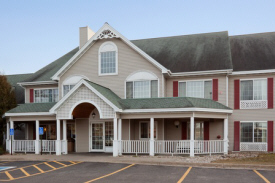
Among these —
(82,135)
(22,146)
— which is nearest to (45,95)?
(22,146)

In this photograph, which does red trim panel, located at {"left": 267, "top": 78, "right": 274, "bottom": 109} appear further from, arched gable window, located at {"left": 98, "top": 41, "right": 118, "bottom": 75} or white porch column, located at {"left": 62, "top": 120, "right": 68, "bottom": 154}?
white porch column, located at {"left": 62, "top": 120, "right": 68, "bottom": 154}

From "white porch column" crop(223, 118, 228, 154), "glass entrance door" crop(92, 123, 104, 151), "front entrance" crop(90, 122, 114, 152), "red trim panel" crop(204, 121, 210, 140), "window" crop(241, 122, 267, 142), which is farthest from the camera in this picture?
"glass entrance door" crop(92, 123, 104, 151)

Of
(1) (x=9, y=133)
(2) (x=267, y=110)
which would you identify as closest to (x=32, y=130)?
Answer: (1) (x=9, y=133)

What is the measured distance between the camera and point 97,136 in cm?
2052

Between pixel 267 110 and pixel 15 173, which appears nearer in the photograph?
pixel 15 173

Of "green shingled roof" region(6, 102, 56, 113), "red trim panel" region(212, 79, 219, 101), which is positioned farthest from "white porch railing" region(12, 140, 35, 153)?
"red trim panel" region(212, 79, 219, 101)

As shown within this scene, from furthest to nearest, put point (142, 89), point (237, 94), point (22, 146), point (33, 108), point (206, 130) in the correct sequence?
1. point (33, 108)
2. point (142, 89)
3. point (22, 146)
4. point (206, 130)
5. point (237, 94)

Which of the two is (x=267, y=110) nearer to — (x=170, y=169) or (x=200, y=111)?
(x=200, y=111)

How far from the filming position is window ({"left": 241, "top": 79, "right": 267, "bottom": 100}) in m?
19.4

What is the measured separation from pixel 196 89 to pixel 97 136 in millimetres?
7692

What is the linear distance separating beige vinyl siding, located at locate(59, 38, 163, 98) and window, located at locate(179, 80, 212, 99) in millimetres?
1878

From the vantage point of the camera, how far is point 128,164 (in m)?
14.8

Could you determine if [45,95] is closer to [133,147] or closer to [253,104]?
[133,147]

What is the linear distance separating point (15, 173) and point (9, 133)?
9.29m
